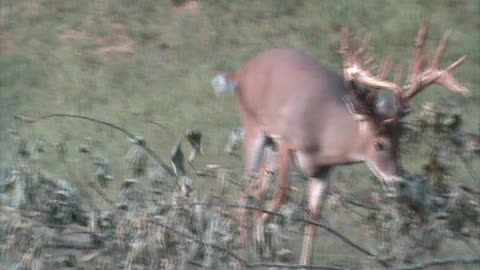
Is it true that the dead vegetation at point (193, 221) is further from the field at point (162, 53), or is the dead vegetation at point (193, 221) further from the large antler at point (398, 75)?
the field at point (162, 53)

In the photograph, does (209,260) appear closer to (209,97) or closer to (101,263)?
(101,263)

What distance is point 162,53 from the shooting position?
1469 centimetres

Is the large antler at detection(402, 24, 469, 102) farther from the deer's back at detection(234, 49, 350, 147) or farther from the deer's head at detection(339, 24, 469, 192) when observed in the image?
the deer's back at detection(234, 49, 350, 147)

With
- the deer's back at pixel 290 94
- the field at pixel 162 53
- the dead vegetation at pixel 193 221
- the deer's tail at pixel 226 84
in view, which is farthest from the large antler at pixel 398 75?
the field at pixel 162 53

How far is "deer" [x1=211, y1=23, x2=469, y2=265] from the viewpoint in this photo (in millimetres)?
7000

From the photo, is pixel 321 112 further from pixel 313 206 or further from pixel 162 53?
pixel 162 53

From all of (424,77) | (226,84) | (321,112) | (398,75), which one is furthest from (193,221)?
(226,84)

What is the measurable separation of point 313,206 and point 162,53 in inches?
273

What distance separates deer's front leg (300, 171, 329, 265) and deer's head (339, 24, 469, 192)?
1.56 ft

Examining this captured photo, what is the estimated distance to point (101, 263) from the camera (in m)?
Answer: 6.32

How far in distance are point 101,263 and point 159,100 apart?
7.15 meters

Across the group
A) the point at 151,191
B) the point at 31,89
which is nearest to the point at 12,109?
the point at 31,89

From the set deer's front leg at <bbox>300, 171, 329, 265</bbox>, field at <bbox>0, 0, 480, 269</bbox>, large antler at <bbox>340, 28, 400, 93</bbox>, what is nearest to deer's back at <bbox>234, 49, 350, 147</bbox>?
deer's front leg at <bbox>300, 171, 329, 265</bbox>

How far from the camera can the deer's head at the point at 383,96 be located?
22.6 feet
